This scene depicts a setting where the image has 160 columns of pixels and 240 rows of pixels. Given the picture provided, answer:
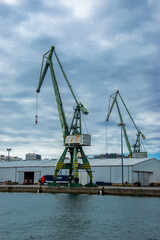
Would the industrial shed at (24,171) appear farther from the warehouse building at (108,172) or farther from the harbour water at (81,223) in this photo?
the harbour water at (81,223)

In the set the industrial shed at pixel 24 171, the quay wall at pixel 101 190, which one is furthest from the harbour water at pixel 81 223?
the industrial shed at pixel 24 171

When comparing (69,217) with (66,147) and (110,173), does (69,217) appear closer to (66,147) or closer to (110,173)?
(66,147)

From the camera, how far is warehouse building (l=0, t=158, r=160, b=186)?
79625 mm

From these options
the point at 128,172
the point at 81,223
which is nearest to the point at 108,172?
the point at 128,172

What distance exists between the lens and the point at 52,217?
3062cm

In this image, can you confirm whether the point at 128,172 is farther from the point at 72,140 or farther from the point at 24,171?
the point at 24,171

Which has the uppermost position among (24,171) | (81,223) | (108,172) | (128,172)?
(128,172)

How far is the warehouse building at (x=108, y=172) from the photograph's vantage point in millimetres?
79625

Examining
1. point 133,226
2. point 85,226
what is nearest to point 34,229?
point 85,226

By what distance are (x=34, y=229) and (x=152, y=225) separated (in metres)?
10.4

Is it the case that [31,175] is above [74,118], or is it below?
below

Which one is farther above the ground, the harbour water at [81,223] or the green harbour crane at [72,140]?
the green harbour crane at [72,140]

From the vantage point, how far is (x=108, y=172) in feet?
269

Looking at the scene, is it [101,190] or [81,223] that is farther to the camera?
[101,190]
